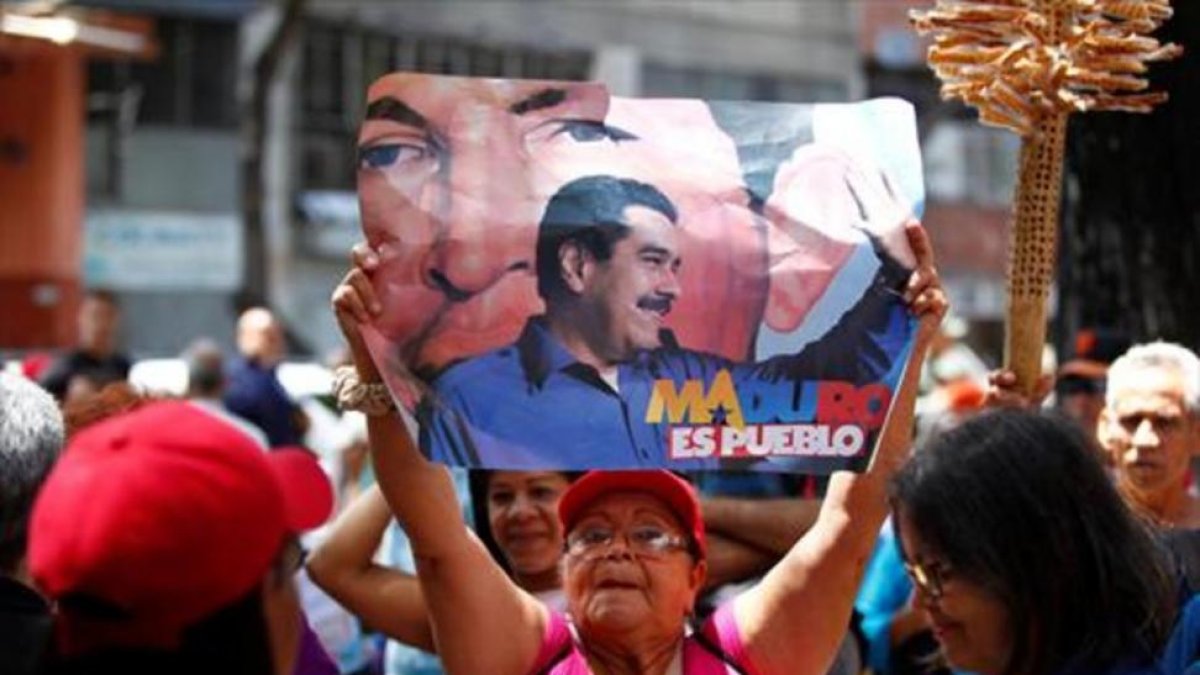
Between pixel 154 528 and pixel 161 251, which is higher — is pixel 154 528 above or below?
above

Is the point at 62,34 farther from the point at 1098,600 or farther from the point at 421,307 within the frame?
the point at 1098,600

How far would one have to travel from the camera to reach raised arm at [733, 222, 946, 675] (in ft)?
12.4

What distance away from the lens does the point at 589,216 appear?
365 centimetres

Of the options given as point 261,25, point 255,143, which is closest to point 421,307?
point 255,143

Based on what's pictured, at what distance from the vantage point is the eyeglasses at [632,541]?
12.6 feet

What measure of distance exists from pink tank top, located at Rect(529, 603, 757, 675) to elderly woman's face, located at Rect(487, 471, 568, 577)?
25.9 inches

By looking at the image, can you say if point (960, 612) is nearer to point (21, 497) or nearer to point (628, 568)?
point (628, 568)

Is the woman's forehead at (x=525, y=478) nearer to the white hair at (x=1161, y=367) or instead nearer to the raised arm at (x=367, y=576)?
the raised arm at (x=367, y=576)

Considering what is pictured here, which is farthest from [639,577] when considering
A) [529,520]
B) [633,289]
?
[529,520]

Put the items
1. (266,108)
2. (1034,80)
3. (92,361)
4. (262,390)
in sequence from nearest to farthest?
(1034,80) → (262,390) → (92,361) → (266,108)

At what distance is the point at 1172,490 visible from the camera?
498 centimetres

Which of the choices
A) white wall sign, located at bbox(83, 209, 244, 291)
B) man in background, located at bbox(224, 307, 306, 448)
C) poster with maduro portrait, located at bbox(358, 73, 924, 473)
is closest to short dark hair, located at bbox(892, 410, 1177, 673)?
poster with maduro portrait, located at bbox(358, 73, 924, 473)

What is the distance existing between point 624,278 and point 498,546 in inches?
43.9

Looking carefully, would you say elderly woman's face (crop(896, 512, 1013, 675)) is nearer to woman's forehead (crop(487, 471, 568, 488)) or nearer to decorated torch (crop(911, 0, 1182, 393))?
decorated torch (crop(911, 0, 1182, 393))
